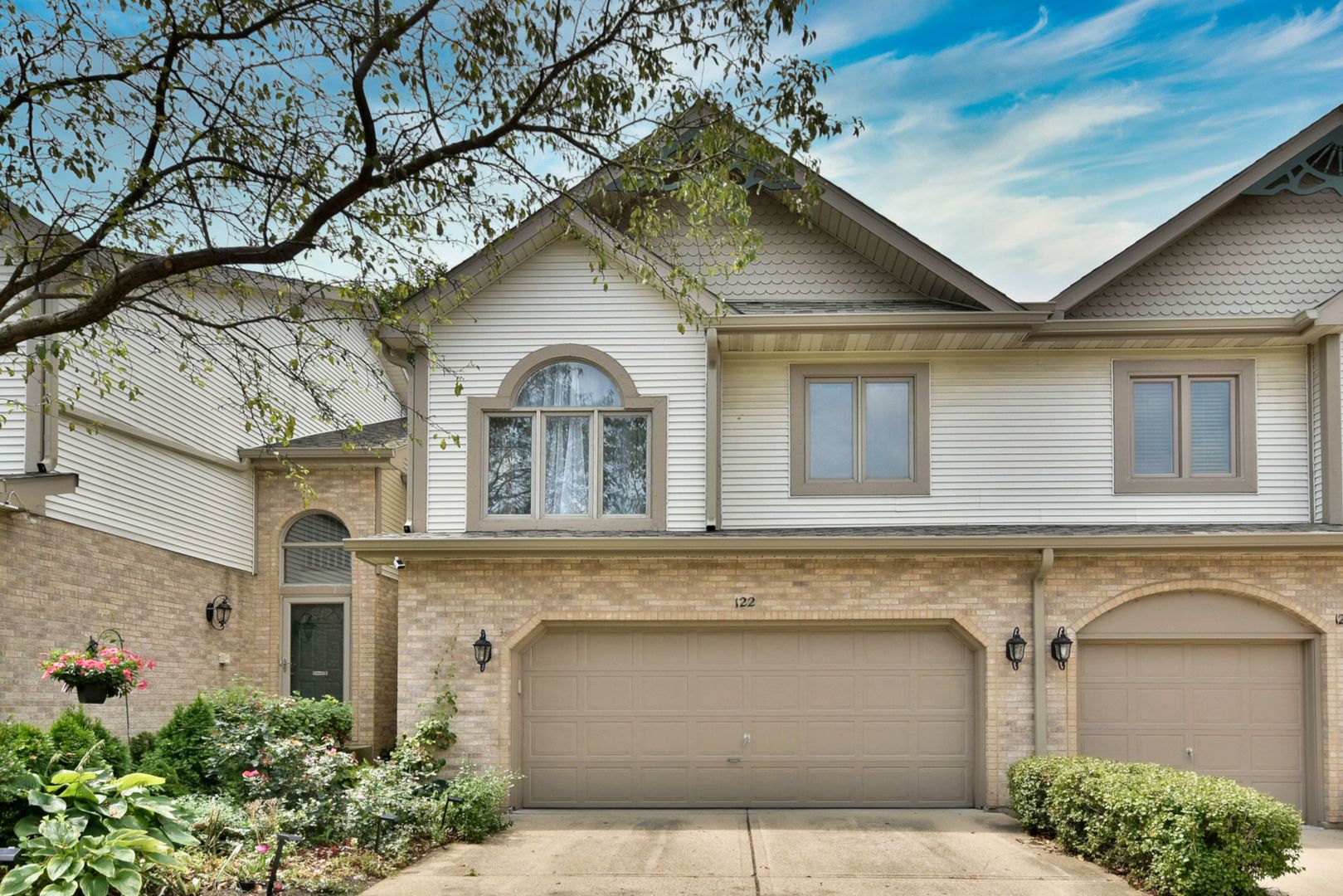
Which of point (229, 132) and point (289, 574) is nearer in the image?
point (229, 132)

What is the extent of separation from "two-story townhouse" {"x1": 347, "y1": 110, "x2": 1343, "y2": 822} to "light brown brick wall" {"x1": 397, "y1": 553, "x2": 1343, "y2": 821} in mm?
35

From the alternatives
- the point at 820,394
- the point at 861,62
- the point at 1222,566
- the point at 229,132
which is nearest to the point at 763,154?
the point at 861,62

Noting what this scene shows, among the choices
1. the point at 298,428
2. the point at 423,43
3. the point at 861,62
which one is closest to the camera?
the point at 423,43

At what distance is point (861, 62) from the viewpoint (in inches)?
403

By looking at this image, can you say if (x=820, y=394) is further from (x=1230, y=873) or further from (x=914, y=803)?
→ (x=1230, y=873)

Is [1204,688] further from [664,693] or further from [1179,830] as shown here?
[664,693]

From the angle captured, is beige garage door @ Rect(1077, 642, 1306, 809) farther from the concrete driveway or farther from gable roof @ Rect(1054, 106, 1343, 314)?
gable roof @ Rect(1054, 106, 1343, 314)

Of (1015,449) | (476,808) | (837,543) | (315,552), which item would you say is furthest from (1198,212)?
(315,552)

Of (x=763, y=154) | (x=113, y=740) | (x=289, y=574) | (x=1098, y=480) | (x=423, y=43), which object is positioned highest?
(x=423, y=43)

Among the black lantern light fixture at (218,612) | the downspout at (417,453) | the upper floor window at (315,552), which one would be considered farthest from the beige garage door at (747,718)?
the black lantern light fixture at (218,612)

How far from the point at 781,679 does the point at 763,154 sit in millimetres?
6846

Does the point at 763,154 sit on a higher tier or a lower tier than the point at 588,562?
higher

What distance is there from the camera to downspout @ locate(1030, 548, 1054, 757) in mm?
12648

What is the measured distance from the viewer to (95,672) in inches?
419
